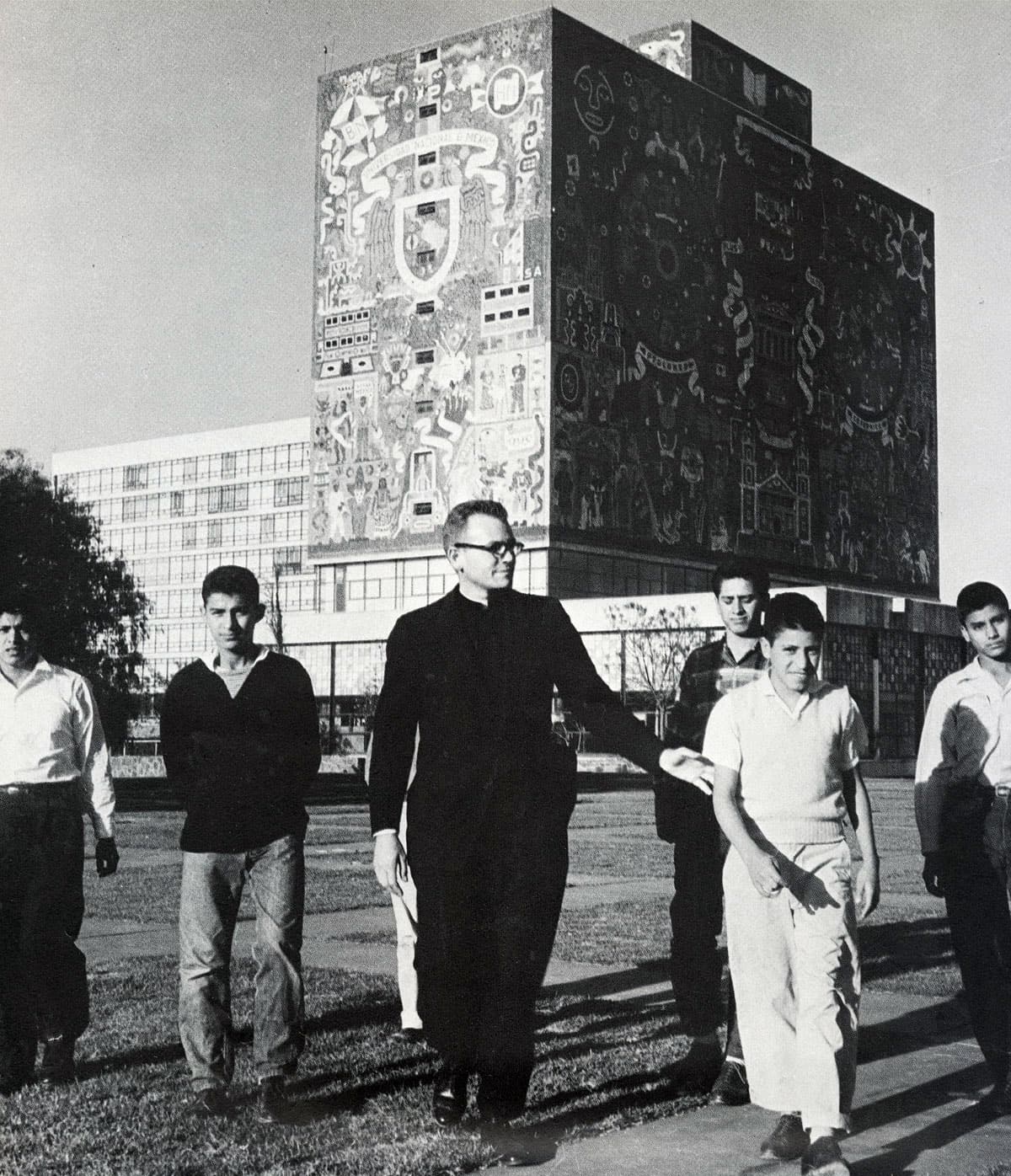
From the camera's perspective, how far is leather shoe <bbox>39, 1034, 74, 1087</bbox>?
5.70 m

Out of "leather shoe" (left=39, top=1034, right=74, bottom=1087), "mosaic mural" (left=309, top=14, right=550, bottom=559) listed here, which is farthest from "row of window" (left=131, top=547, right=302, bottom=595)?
"leather shoe" (left=39, top=1034, right=74, bottom=1087)

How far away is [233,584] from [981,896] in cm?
292

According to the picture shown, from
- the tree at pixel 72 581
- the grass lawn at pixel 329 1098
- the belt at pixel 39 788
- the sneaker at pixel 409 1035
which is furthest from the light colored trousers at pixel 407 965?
the tree at pixel 72 581

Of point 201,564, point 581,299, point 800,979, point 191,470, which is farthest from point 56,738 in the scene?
point 191,470

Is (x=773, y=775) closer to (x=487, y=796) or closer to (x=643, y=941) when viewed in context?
(x=487, y=796)

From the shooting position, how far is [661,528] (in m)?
65.4

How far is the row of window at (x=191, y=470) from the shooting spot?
297ft

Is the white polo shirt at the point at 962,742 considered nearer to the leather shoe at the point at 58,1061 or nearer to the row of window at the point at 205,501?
the leather shoe at the point at 58,1061

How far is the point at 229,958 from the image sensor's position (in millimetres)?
5246

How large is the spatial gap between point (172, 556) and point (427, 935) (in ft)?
311

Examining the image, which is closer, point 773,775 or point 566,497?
point 773,775

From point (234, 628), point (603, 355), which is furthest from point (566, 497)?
point (234, 628)

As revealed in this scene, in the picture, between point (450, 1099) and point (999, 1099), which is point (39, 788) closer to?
point (450, 1099)

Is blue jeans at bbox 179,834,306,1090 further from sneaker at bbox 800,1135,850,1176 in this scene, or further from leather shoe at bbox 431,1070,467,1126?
sneaker at bbox 800,1135,850,1176
